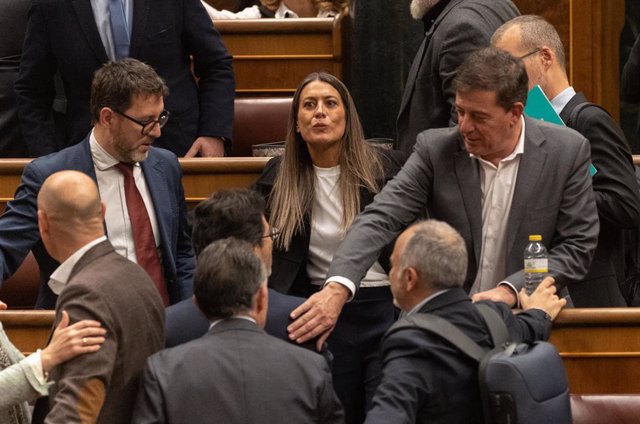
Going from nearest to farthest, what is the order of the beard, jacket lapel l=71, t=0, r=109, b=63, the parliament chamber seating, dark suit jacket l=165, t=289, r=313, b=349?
dark suit jacket l=165, t=289, r=313, b=349 → the beard → jacket lapel l=71, t=0, r=109, b=63 → the parliament chamber seating

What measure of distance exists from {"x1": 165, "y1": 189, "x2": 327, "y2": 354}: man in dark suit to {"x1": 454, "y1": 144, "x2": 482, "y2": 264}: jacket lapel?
605mm

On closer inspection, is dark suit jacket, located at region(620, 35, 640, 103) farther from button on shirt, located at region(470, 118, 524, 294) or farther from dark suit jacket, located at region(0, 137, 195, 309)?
dark suit jacket, located at region(0, 137, 195, 309)

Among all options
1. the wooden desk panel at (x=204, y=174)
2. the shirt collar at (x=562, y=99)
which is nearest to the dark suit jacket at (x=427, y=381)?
the shirt collar at (x=562, y=99)

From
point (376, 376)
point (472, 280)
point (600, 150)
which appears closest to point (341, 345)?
point (376, 376)

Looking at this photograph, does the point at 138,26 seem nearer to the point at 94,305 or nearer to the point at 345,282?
the point at 345,282

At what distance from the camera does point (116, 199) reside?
11.4 ft

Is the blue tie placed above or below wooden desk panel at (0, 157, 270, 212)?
above

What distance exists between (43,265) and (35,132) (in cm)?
93

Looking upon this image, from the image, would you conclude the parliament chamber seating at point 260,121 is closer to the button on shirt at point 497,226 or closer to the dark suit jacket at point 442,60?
the dark suit jacket at point 442,60

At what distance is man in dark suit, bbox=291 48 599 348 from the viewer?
3213mm

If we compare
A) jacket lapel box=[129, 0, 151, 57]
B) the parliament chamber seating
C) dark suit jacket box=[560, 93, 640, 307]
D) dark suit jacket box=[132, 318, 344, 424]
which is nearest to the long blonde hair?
dark suit jacket box=[560, 93, 640, 307]

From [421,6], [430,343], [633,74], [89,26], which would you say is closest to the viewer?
[430,343]

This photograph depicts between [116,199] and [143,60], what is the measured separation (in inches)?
34.1

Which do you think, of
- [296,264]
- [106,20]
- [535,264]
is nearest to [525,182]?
[535,264]
